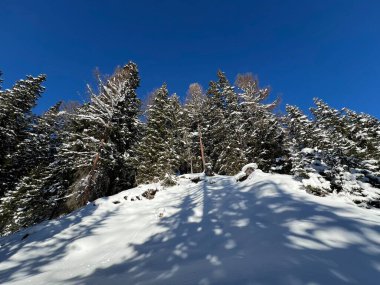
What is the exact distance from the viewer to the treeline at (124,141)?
20.2 metres

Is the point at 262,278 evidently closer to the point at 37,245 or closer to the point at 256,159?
the point at 37,245

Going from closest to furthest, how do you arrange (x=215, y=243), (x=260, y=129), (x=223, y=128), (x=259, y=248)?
(x=259, y=248)
(x=215, y=243)
(x=260, y=129)
(x=223, y=128)

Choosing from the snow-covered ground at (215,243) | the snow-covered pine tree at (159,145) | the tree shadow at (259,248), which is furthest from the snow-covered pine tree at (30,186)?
the tree shadow at (259,248)

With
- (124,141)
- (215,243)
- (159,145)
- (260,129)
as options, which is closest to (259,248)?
(215,243)

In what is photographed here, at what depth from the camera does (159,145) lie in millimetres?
21672

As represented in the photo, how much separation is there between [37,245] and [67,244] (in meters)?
1.41

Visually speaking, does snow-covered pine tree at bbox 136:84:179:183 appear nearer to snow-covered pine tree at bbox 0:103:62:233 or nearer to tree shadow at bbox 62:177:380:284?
snow-covered pine tree at bbox 0:103:62:233

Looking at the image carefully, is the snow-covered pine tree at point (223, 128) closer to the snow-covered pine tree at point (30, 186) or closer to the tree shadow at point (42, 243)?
the tree shadow at point (42, 243)

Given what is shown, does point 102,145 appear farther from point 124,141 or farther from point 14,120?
point 14,120

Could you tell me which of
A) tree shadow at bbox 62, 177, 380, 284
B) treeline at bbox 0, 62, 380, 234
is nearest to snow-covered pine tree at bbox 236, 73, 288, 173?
treeline at bbox 0, 62, 380, 234

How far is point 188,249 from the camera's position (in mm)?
7102

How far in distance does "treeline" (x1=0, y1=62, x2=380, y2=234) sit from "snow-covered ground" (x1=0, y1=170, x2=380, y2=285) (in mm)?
6480

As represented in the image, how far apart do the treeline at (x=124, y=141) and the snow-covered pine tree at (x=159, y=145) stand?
88 mm

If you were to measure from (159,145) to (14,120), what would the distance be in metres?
13.0
